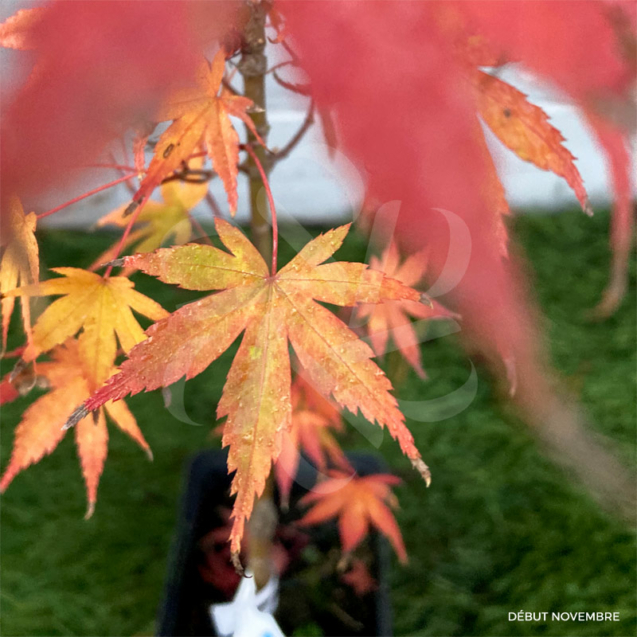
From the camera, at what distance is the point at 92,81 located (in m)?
0.14

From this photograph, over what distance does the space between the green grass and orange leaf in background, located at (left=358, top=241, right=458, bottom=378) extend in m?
0.32

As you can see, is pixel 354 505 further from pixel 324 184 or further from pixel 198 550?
pixel 324 184

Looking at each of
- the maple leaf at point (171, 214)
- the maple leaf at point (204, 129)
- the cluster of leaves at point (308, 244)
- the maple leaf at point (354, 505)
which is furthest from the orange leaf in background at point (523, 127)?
the maple leaf at point (354, 505)

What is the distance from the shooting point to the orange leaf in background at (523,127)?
→ 26 centimetres

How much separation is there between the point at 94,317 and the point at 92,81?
0.19 metres

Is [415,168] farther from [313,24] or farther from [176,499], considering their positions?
[176,499]

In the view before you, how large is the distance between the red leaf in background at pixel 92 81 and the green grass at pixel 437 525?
0.64 metres

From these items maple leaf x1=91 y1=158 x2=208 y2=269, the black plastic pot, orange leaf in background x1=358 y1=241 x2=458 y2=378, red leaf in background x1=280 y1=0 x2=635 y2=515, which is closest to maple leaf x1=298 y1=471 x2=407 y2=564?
the black plastic pot

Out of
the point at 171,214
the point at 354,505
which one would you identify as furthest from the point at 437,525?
the point at 171,214

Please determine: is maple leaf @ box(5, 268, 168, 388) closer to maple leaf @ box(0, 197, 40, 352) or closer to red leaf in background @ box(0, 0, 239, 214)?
maple leaf @ box(0, 197, 40, 352)

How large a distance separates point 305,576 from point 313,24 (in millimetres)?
577

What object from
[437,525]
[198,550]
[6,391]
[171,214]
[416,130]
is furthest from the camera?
[437,525]

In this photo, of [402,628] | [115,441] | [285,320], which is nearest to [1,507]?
[115,441]

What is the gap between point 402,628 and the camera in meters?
0.64
